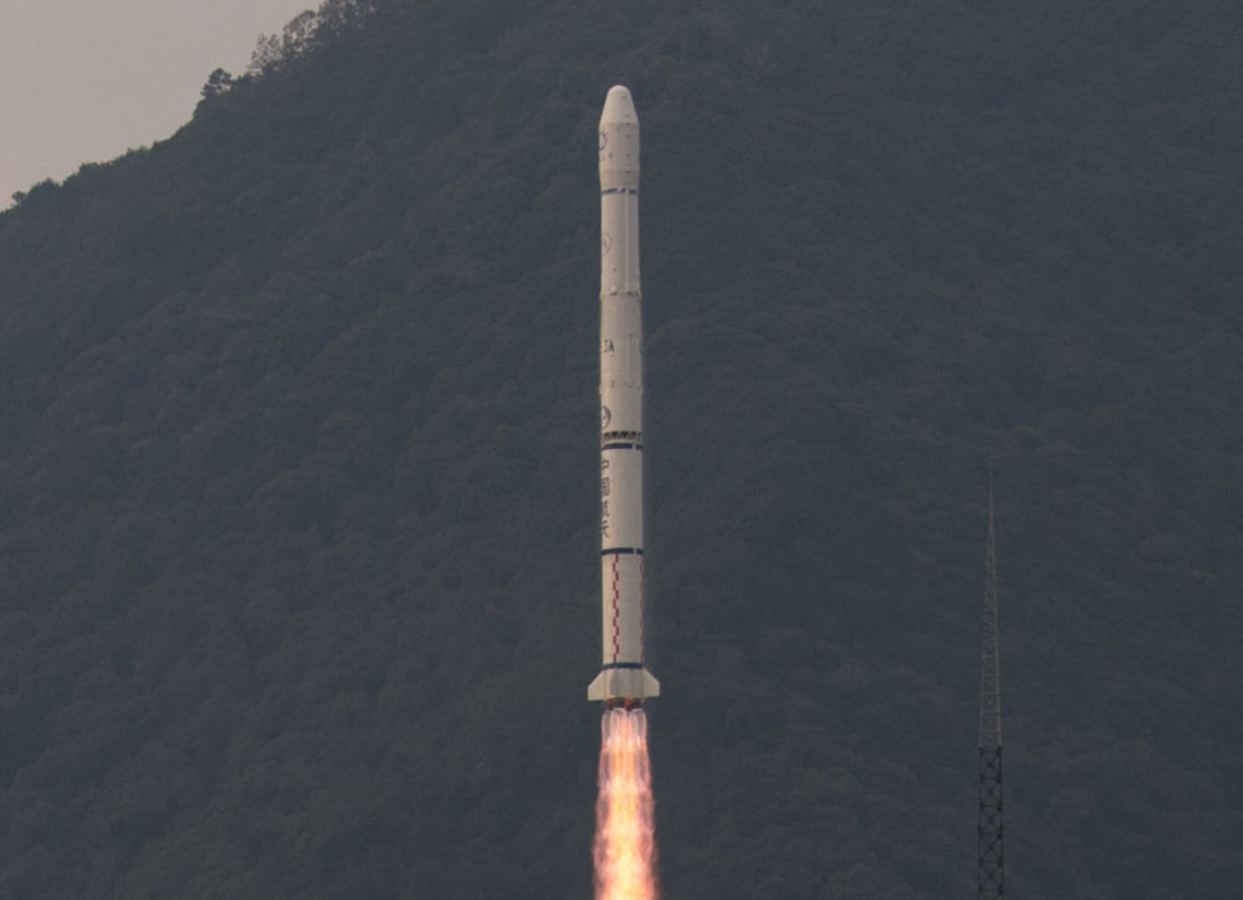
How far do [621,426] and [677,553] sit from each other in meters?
64.9

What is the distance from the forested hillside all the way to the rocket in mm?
48892

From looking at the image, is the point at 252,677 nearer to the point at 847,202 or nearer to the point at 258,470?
the point at 258,470

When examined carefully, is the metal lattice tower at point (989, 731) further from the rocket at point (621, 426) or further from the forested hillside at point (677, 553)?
the rocket at point (621, 426)

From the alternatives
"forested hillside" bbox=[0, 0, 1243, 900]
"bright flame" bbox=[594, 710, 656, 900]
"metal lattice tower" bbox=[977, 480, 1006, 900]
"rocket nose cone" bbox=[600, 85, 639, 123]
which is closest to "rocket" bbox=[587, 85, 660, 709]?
"rocket nose cone" bbox=[600, 85, 639, 123]

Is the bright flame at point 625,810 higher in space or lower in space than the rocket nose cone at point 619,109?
lower

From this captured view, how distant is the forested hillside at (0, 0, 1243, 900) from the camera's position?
15488 cm

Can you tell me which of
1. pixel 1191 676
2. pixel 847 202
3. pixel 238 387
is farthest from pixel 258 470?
pixel 1191 676

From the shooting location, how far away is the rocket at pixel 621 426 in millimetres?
99250

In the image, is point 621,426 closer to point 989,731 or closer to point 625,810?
point 625,810

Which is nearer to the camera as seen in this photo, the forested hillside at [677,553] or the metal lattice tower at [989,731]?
the metal lattice tower at [989,731]

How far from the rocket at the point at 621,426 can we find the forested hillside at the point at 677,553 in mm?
48892

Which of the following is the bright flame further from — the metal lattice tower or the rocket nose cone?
the metal lattice tower

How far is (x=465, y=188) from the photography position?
199375 millimetres

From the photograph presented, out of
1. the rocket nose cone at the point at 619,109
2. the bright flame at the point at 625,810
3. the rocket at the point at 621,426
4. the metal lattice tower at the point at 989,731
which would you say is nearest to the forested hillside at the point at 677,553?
the metal lattice tower at the point at 989,731
